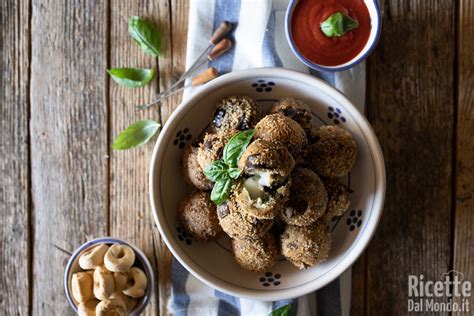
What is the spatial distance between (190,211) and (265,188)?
265 millimetres

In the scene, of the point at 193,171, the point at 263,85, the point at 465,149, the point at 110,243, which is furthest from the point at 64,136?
the point at 465,149

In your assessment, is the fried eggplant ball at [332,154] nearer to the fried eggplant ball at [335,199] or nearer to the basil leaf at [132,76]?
the fried eggplant ball at [335,199]

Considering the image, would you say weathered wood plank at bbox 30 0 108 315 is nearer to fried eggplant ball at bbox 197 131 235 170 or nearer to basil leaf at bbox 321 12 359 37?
fried eggplant ball at bbox 197 131 235 170

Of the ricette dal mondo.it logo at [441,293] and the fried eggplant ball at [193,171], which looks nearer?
the fried eggplant ball at [193,171]

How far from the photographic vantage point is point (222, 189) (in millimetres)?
1034

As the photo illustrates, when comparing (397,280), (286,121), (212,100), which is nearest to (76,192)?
(212,100)

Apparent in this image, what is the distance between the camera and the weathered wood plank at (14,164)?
4.90 ft

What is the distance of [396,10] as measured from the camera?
1.40 meters

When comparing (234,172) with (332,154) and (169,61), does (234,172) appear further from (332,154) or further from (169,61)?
(169,61)

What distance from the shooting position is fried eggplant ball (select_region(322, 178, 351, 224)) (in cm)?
118

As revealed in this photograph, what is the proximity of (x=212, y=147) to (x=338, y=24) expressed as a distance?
41cm

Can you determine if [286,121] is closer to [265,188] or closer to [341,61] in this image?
[265,188]

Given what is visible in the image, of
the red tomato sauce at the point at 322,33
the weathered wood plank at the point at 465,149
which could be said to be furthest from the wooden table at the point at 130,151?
the red tomato sauce at the point at 322,33

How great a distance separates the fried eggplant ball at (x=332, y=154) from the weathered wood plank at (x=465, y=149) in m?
0.39
